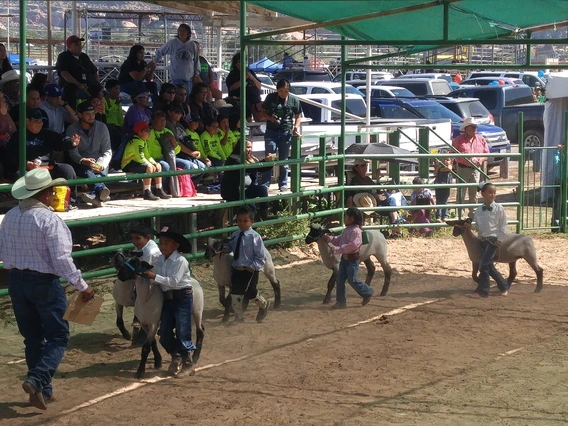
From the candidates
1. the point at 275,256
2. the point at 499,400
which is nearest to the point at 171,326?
the point at 499,400

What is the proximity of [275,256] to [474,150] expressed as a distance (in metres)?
5.41

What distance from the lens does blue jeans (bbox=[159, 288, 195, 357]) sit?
7.86 meters

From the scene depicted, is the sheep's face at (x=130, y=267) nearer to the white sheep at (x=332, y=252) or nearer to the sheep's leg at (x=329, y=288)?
the white sheep at (x=332, y=252)

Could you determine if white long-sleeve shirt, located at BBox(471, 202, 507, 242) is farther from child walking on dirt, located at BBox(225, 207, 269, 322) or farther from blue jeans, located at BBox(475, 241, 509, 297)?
child walking on dirt, located at BBox(225, 207, 269, 322)

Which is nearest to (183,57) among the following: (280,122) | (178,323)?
(280,122)

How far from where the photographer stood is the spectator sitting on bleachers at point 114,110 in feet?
42.8

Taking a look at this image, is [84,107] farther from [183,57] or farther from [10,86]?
[183,57]

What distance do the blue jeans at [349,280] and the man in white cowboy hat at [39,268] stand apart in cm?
388

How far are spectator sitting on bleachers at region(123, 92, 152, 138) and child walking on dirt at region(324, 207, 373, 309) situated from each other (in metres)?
3.52

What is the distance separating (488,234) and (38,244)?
5.84 meters

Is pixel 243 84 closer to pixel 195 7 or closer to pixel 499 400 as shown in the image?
pixel 195 7

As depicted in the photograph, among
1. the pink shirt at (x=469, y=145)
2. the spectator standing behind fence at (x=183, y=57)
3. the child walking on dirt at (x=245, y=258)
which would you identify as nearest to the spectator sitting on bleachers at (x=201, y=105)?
the spectator standing behind fence at (x=183, y=57)

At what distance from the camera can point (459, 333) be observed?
30.4ft

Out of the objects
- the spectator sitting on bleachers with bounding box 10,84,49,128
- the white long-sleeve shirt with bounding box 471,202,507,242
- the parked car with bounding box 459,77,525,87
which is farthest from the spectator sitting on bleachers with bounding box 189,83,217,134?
the parked car with bounding box 459,77,525,87
